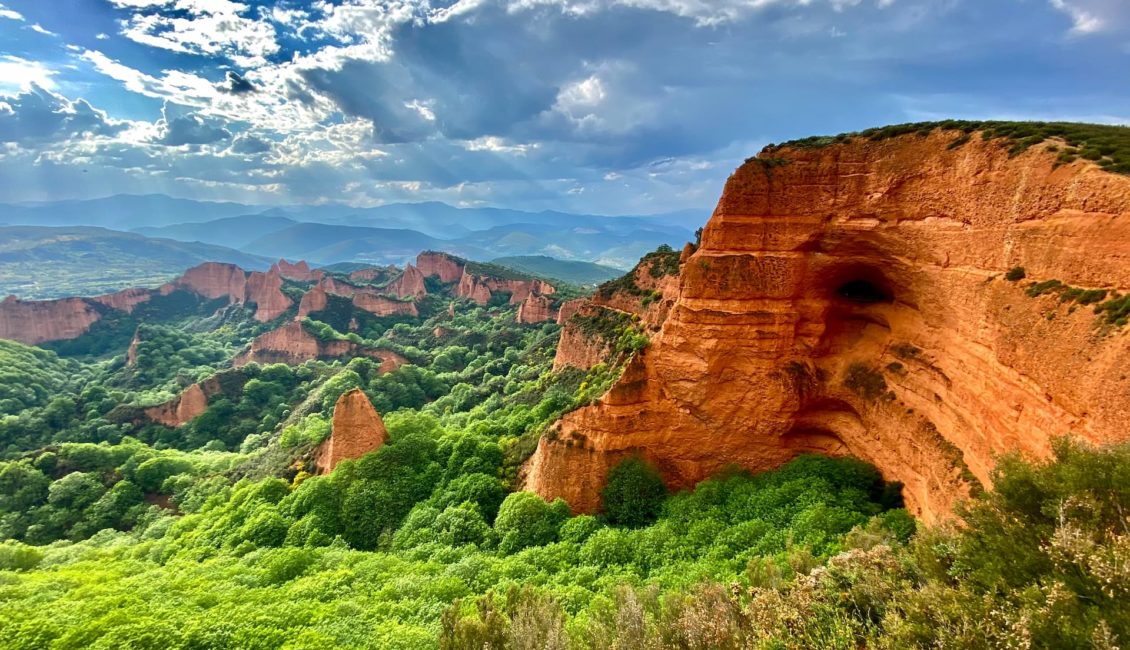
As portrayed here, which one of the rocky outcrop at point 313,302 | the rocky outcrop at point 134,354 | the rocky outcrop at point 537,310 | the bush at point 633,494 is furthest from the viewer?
the rocky outcrop at point 313,302

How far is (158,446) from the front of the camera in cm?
5375

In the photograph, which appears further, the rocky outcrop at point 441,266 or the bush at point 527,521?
the rocky outcrop at point 441,266

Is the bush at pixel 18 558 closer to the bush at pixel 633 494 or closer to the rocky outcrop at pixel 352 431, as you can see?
the rocky outcrop at pixel 352 431

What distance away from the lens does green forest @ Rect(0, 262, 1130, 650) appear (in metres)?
8.16

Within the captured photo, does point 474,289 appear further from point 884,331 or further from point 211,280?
point 884,331

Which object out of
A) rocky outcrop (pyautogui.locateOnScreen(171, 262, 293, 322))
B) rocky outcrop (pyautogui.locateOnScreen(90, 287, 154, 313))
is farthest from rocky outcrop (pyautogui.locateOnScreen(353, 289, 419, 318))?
rocky outcrop (pyautogui.locateOnScreen(90, 287, 154, 313))

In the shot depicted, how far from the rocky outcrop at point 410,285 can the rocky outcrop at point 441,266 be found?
11.4 meters

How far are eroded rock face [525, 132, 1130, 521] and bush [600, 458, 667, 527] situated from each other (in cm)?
59

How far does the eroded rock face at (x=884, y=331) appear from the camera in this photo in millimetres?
11656

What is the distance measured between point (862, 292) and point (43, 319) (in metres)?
147

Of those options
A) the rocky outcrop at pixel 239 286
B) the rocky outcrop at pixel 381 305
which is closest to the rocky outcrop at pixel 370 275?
the rocky outcrop at pixel 239 286

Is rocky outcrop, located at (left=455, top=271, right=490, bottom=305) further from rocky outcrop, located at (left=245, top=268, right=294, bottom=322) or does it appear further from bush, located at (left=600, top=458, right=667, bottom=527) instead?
bush, located at (left=600, top=458, right=667, bottom=527)

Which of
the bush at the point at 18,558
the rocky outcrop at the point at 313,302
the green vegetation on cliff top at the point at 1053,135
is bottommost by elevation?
the bush at the point at 18,558

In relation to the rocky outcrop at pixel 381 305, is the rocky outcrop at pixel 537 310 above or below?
above
